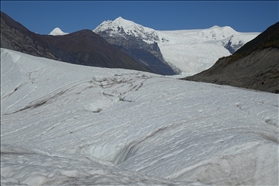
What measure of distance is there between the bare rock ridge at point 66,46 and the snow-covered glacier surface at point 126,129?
6170 centimetres

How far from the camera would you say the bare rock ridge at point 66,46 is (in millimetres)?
83312

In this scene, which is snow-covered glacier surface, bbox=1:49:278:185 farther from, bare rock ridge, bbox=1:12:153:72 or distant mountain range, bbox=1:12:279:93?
bare rock ridge, bbox=1:12:153:72

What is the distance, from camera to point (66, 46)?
140m

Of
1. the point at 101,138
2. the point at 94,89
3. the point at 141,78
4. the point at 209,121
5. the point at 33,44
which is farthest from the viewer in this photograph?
the point at 33,44

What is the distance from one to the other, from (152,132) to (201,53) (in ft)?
593

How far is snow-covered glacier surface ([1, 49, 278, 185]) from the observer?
18.5 ft

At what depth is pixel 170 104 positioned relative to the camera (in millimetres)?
15023

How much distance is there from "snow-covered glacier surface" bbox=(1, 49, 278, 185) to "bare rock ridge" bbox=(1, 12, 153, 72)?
6170 cm

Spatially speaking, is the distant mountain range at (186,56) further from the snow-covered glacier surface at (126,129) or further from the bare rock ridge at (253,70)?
the snow-covered glacier surface at (126,129)

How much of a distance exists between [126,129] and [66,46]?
131m

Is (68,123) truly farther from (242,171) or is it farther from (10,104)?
(242,171)

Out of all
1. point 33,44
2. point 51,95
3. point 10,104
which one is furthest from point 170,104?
point 33,44

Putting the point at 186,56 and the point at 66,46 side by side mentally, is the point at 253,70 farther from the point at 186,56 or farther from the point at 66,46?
the point at 186,56

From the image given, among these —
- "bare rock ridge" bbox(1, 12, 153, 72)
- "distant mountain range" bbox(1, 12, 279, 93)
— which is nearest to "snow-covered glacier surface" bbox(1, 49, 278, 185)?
"distant mountain range" bbox(1, 12, 279, 93)
